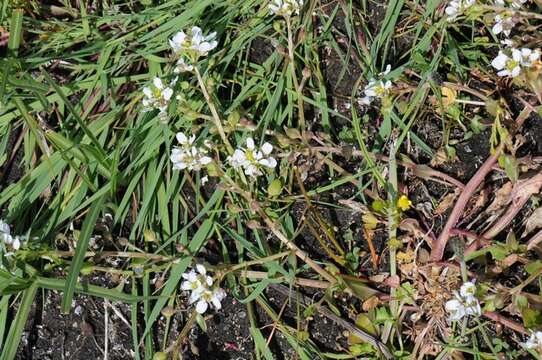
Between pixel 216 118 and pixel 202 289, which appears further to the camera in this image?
pixel 216 118

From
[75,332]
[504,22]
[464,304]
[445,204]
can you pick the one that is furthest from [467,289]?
[75,332]

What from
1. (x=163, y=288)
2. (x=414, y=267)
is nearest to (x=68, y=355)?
(x=163, y=288)

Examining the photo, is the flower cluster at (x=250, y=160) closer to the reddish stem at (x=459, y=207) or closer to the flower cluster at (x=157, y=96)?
the flower cluster at (x=157, y=96)

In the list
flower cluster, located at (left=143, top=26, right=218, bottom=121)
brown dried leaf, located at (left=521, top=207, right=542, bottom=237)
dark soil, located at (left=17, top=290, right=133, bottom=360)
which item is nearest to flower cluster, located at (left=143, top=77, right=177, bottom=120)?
flower cluster, located at (left=143, top=26, right=218, bottom=121)

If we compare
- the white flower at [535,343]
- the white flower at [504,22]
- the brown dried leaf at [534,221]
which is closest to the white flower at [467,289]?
the white flower at [535,343]

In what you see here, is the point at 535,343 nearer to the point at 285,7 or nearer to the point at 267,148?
the point at 267,148

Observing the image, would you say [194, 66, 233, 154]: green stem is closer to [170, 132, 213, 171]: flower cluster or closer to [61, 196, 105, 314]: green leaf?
[170, 132, 213, 171]: flower cluster
